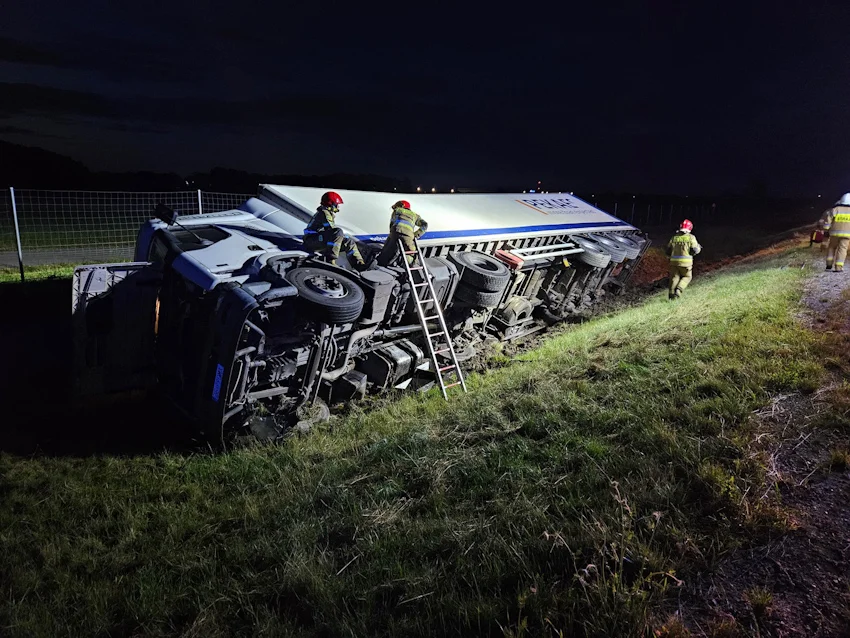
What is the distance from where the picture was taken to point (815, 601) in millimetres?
2027

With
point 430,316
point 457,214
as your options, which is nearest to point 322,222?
point 430,316

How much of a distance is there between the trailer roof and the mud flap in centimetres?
255

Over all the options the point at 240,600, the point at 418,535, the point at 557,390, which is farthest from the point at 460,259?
the point at 240,600

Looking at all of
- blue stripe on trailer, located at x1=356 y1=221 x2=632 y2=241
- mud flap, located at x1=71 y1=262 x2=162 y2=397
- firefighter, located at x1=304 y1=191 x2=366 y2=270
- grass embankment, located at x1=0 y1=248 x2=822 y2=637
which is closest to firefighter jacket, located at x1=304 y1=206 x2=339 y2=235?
firefighter, located at x1=304 y1=191 x2=366 y2=270

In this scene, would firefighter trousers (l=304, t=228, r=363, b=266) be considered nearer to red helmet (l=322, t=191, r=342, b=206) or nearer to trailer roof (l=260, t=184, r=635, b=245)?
red helmet (l=322, t=191, r=342, b=206)

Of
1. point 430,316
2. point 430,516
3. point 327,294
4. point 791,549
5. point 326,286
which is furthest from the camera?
point 430,316

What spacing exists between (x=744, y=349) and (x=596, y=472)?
2572mm

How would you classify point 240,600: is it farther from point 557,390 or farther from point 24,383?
point 24,383

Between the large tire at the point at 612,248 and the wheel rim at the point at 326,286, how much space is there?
279 inches

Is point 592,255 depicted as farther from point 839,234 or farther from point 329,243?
point 329,243

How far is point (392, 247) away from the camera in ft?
20.5

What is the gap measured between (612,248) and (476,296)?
5.18 m

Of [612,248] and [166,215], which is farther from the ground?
[166,215]

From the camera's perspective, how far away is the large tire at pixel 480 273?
6.83 metres
